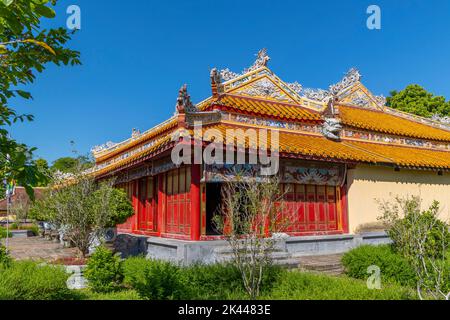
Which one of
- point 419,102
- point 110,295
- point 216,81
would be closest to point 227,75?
point 216,81

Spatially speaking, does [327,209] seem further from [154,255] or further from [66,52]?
[66,52]

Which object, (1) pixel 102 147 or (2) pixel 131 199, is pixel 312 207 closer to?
(2) pixel 131 199

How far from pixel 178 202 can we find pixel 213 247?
223 centimetres

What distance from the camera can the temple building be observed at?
10.8m

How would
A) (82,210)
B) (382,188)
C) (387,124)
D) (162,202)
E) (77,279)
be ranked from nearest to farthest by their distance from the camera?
(77,279) → (82,210) → (162,202) → (382,188) → (387,124)

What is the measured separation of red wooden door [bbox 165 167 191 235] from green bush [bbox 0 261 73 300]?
4349 mm

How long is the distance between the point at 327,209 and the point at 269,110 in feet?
13.4

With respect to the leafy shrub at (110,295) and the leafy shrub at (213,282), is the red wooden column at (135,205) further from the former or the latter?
the leafy shrub at (213,282)

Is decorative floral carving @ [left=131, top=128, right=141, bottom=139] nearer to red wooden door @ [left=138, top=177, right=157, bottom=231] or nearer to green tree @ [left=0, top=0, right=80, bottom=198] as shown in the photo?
red wooden door @ [left=138, top=177, right=157, bottom=231]

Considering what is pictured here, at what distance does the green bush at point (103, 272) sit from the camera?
8062 millimetres

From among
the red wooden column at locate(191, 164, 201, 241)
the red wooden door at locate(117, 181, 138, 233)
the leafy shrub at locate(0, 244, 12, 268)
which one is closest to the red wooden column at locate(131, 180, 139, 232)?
the red wooden door at locate(117, 181, 138, 233)

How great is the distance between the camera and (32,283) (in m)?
→ 6.23
